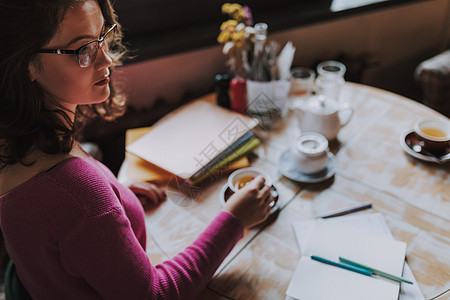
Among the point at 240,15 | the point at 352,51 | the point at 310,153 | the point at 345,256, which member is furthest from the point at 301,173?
the point at 352,51

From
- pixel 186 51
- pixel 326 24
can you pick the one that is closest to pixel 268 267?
pixel 186 51

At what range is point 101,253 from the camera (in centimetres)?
72

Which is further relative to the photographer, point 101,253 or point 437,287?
point 437,287

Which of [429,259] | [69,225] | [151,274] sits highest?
[69,225]

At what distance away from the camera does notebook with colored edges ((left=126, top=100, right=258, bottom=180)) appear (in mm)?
1197

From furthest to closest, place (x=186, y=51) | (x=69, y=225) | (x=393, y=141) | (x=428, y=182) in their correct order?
(x=186, y=51) < (x=393, y=141) < (x=428, y=182) < (x=69, y=225)

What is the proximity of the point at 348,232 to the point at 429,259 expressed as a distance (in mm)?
185

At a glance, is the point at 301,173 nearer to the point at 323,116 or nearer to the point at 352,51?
the point at 323,116

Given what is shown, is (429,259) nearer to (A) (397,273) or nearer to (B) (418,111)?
(A) (397,273)

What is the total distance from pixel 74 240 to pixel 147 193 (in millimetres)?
427

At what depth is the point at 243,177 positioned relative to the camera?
1.14m

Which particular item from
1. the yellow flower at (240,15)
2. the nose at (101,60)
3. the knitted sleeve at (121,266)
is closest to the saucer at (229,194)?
the knitted sleeve at (121,266)

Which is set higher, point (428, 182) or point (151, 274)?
point (151, 274)

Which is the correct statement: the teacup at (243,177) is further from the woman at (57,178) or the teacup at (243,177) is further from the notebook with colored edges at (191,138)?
the woman at (57,178)
